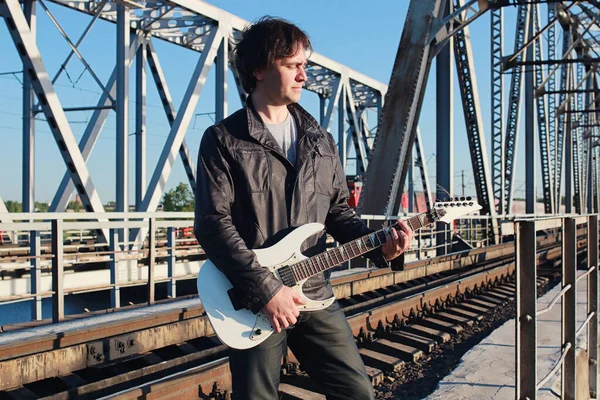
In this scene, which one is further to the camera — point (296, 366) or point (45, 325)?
point (45, 325)

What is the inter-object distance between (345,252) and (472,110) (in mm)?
14005

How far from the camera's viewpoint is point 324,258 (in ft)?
8.05

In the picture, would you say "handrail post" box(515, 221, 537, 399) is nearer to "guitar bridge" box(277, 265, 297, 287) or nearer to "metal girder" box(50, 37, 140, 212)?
"guitar bridge" box(277, 265, 297, 287)

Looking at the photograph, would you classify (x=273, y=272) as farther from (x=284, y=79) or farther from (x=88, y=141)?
(x=88, y=141)

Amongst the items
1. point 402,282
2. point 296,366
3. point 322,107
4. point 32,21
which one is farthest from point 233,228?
point 322,107

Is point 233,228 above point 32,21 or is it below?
below

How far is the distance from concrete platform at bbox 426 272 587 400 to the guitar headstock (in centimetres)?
157

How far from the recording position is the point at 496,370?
15.6ft

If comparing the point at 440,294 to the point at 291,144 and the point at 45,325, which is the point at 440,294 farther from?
the point at 291,144

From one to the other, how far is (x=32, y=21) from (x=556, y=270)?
13605 millimetres

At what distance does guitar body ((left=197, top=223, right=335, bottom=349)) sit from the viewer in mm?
2244

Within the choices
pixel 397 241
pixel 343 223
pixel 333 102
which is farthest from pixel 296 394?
pixel 333 102

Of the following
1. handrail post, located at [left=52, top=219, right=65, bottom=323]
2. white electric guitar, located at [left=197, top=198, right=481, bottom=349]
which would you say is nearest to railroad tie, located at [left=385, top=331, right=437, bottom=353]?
handrail post, located at [left=52, top=219, right=65, bottom=323]

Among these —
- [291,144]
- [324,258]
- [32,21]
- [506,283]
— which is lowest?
[506,283]
